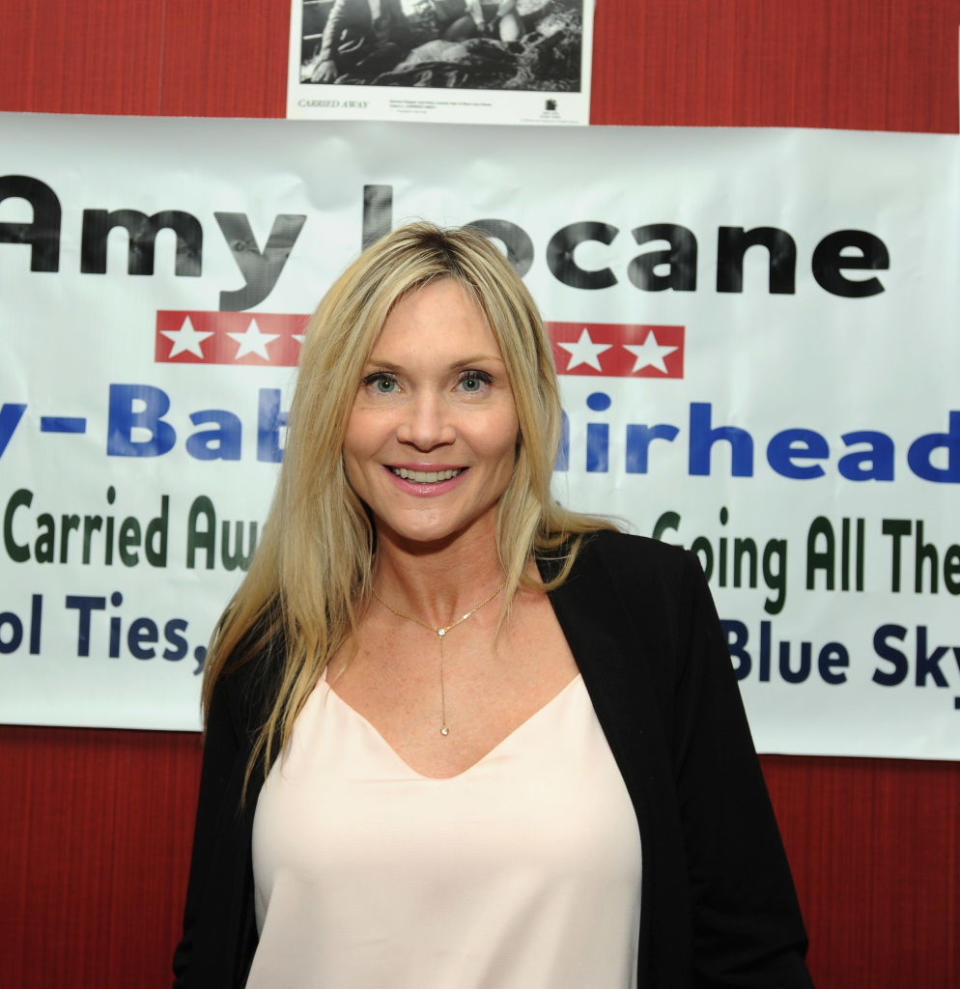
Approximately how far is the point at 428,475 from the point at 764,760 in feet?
3.35

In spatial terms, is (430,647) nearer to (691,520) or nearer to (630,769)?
(630,769)

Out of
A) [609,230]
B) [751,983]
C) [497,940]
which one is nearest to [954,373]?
[609,230]

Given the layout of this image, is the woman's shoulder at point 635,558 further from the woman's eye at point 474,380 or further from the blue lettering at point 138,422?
the blue lettering at point 138,422

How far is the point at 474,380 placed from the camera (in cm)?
107

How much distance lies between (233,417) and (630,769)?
1.05 meters

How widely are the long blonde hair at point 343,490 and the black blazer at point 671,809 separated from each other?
3.0 inches

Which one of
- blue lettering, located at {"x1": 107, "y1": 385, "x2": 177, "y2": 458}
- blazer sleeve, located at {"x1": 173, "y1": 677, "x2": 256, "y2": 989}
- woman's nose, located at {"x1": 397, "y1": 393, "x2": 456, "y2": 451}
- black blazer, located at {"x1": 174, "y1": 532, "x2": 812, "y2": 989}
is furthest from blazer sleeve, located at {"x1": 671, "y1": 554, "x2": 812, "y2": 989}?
blue lettering, located at {"x1": 107, "y1": 385, "x2": 177, "y2": 458}

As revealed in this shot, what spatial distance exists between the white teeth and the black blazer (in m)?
0.18

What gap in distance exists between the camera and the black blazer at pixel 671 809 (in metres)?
0.96

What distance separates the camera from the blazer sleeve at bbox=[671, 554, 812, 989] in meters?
0.97

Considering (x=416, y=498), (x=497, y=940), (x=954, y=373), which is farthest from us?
(x=954, y=373)

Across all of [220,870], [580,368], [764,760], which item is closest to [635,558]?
[220,870]

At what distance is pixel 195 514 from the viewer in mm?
1759

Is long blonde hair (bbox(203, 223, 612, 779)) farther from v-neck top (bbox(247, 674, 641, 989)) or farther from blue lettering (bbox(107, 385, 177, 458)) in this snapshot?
blue lettering (bbox(107, 385, 177, 458))
